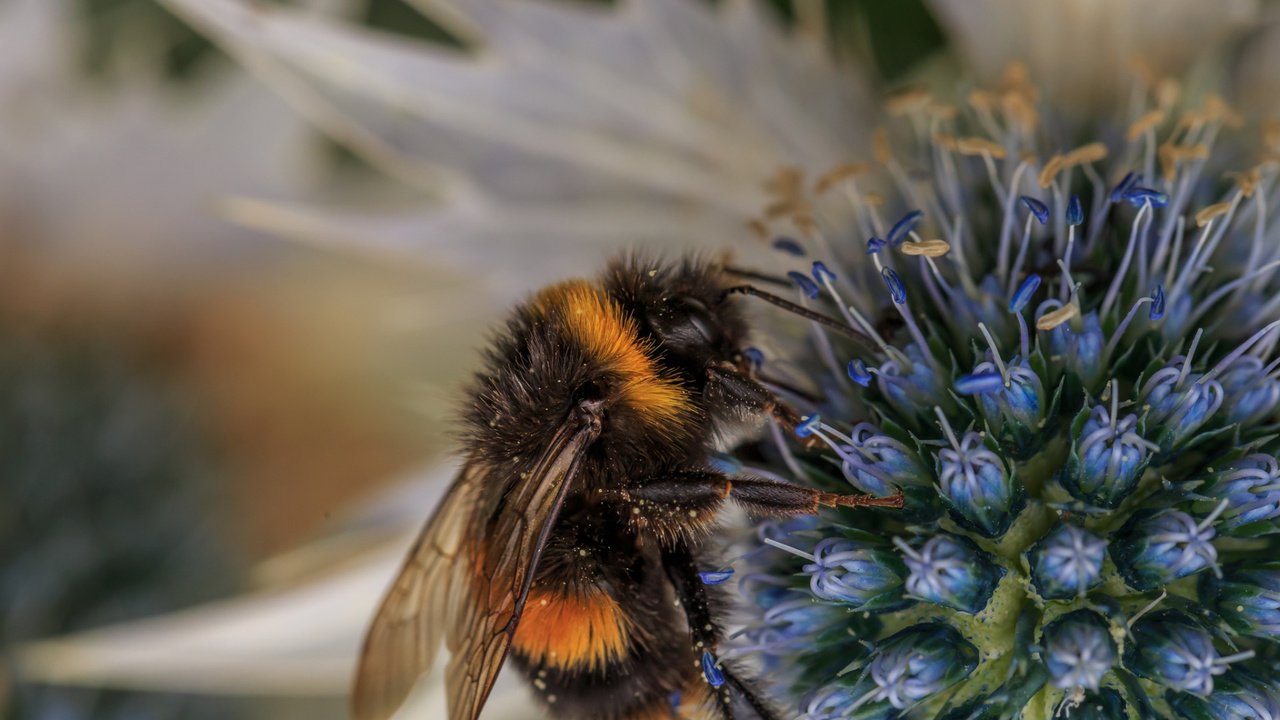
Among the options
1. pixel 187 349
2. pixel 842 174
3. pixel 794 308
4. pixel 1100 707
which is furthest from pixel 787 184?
pixel 187 349

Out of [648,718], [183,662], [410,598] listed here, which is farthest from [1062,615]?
[183,662]

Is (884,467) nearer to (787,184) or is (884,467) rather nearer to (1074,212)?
(1074,212)

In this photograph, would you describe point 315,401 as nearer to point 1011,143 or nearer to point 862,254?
point 862,254

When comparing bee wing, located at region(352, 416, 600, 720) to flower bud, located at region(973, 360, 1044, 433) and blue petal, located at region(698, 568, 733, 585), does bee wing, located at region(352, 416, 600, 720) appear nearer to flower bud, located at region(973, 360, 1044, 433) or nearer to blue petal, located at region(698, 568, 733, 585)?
blue petal, located at region(698, 568, 733, 585)

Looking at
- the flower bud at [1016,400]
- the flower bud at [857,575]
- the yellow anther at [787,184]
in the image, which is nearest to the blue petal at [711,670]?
the flower bud at [857,575]

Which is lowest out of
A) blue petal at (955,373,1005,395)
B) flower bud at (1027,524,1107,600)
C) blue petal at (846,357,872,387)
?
flower bud at (1027,524,1107,600)

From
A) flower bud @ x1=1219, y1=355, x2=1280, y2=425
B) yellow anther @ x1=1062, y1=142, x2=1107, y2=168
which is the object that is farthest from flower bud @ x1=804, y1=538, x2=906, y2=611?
yellow anther @ x1=1062, y1=142, x2=1107, y2=168
